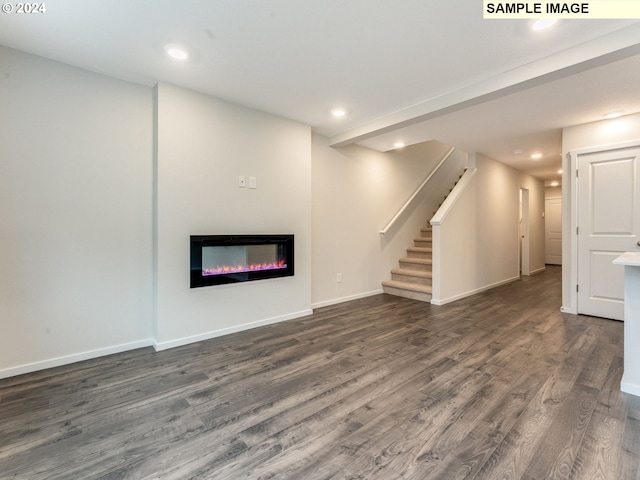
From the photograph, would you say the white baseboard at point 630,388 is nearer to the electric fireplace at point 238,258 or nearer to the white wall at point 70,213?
the electric fireplace at point 238,258

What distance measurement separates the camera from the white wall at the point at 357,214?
4238 mm

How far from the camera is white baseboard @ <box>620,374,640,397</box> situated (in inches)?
78.4

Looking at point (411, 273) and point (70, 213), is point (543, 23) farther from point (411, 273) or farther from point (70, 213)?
point (70, 213)

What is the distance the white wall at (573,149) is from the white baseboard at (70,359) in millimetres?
5050

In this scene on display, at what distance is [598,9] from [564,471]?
2608 mm

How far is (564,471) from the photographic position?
53.8 inches

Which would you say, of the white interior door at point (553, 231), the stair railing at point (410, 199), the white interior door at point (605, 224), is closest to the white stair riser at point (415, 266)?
the stair railing at point (410, 199)

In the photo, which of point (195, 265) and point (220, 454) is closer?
point (220, 454)

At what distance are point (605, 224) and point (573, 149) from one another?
3.34 ft

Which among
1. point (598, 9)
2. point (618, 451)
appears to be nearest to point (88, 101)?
point (598, 9)

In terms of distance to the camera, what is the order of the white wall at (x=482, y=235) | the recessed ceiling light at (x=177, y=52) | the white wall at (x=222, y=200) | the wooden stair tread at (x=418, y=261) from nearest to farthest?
the recessed ceiling light at (x=177, y=52) → the white wall at (x=222, y=200) → the white wall at (x=482, y=235) → the wooden stair tread at (x=418, y=261)

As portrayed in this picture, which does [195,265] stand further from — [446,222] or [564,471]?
[446,222]

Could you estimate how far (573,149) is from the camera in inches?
151

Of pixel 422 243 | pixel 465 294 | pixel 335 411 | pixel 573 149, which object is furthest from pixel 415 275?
pixel 335 411
